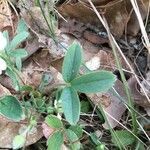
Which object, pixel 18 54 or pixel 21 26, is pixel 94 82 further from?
pixel 21 26

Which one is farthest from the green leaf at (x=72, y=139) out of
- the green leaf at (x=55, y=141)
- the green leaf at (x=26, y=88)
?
the green leaf at (x=26, y=88)

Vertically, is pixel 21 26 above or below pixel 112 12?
above

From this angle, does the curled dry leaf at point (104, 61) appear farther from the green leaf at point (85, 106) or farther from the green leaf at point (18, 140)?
the green leaf at point (18, 140)

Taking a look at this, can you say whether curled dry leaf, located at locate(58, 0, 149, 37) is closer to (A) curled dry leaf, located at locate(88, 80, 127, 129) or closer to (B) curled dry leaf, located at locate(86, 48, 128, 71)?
(B) curled dry leaf, located at locate(86, 48, 128, 71)

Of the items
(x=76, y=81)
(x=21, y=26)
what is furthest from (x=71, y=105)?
(x=21, y=26)

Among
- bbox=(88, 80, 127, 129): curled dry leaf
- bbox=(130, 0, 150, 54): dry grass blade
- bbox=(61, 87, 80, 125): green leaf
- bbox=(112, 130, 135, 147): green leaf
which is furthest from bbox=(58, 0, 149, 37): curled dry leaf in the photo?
bbox=(61, 87, 80, 125): green leaf

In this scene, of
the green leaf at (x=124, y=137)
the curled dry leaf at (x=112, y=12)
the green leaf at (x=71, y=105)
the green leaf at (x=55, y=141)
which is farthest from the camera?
the curled dry leaf at (x=112, y=12)

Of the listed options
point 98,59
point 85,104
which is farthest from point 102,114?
point 98,59
